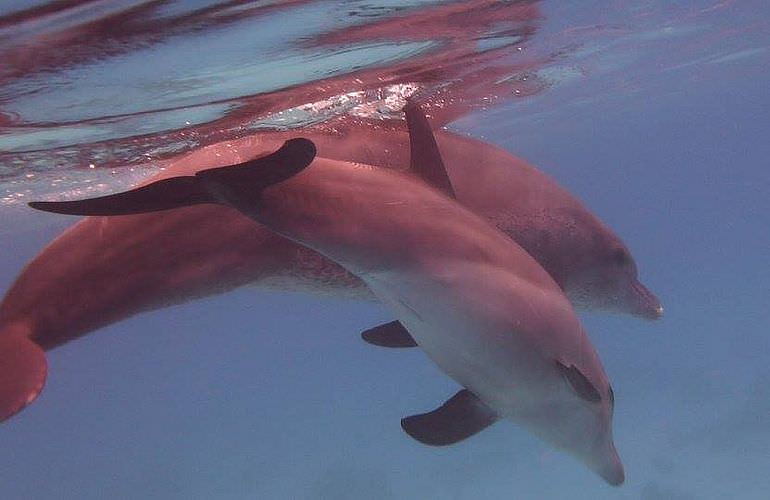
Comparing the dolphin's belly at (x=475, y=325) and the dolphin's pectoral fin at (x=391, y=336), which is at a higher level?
the dolphin's belly at (x=475, y=325)

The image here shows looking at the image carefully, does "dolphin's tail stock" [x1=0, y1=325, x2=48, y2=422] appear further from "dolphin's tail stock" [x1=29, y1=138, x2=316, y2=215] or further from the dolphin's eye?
the dolphin's eye

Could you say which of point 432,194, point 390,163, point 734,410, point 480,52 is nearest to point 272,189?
point 432,194

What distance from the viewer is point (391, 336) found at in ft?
16.7

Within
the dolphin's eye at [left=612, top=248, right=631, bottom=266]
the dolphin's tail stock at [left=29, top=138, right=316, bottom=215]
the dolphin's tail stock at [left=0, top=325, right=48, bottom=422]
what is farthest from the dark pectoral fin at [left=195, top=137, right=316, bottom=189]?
the dolphin's eye at [left=612, top=248, right=631, bottom=266]

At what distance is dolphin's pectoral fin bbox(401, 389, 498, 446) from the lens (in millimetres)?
4438

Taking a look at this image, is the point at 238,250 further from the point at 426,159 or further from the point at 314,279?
the point at 426,159

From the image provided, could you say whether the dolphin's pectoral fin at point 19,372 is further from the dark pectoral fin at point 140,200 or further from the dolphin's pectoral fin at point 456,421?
the dolphin's pectoral fin at point 456,421

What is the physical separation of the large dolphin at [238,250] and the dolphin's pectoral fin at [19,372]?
0.07 metres

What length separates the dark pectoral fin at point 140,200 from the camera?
333 centimetres

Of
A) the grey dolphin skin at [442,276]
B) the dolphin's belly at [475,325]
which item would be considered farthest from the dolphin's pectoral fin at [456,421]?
the dolphin's belly at [475,325]

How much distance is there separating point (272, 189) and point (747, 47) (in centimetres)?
2202

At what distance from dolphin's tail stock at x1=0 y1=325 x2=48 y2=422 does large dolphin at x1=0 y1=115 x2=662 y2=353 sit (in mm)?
45

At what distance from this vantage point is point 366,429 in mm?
42594

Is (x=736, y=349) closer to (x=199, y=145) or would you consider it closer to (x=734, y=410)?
(x=734, y=410)
